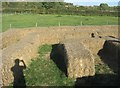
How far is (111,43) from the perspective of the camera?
74.7 ft

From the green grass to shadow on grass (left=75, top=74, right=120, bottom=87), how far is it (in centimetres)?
43

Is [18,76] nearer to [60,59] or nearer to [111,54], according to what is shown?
[60,59]

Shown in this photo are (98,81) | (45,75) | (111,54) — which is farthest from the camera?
(111,54)

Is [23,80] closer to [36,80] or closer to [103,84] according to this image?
[36,80]

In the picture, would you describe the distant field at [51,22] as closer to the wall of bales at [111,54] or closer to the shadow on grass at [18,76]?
the wall of bales at [111,54]

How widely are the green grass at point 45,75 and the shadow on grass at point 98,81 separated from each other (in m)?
0.43

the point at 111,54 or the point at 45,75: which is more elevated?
the point at 45,75

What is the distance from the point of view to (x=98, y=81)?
15055 millimetres

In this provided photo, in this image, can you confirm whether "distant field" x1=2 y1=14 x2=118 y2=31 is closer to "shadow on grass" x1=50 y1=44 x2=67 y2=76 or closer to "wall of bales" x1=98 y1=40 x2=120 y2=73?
"shadow on grass" x1=50 y1=44 x2=67 y2=76

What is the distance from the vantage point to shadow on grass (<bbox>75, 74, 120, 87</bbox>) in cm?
1470

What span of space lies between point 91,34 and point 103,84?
50.0 feet

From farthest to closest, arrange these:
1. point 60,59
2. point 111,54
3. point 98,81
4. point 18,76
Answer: point 111,54, point 60,59, point 18,76, point 98,81

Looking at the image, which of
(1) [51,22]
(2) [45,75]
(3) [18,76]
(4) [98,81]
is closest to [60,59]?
(2) [45,75]

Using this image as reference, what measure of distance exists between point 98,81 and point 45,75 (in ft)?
8.76
